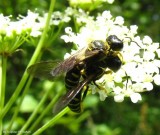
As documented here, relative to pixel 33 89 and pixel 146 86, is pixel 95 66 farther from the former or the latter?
pixel 33 89

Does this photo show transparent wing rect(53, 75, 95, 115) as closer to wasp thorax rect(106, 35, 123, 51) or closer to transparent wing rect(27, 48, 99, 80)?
transparent wing rect(27, 48, 99, 80)

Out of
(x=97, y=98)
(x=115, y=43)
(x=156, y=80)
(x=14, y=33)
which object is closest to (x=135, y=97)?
(x=156, y=80)

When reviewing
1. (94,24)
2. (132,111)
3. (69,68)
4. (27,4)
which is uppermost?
(27,4)

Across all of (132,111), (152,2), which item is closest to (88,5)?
(132,111)

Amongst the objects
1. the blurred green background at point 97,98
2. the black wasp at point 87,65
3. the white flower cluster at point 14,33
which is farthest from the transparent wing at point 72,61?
the blurred green background at point 97,98

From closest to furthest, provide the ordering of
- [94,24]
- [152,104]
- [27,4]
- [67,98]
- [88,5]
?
[67,98] < [94,24] < [88,5] < [27,4] < [152,104]

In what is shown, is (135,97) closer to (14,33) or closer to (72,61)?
(72,61)

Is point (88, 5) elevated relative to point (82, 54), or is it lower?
elevated
